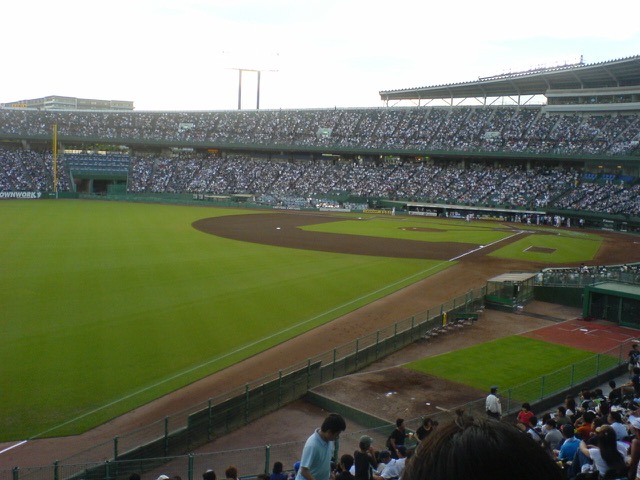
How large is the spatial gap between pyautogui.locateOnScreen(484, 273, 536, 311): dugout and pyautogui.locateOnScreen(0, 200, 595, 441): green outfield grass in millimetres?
5327

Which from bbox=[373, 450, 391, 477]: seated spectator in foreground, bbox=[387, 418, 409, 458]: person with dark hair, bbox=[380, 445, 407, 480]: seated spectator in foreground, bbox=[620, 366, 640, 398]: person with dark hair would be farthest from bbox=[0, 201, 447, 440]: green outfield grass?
bbox=[620, 366, 640, 398]: person with dark hair

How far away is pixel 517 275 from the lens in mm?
32188

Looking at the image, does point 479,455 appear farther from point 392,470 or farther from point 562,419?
point 562,419

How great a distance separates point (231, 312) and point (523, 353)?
12.1 metres

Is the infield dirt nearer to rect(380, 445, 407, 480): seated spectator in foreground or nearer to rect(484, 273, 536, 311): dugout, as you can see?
rect(484, 273, 536, 311): dugout

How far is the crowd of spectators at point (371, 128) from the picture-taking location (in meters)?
78.4

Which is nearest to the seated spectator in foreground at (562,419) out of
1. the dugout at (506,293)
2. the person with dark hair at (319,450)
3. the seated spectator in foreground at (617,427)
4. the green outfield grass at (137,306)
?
the seated spectator in foreground at (617,427)

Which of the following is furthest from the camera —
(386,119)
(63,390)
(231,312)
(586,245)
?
(386,119)

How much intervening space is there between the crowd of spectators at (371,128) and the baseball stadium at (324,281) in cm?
51

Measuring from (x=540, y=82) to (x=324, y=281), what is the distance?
6306 cm

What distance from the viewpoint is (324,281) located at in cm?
3375

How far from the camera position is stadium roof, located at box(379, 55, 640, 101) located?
7175 cm

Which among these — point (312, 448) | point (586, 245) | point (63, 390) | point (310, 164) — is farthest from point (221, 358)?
point (310, 164)

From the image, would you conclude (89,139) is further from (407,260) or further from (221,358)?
(221,358)
